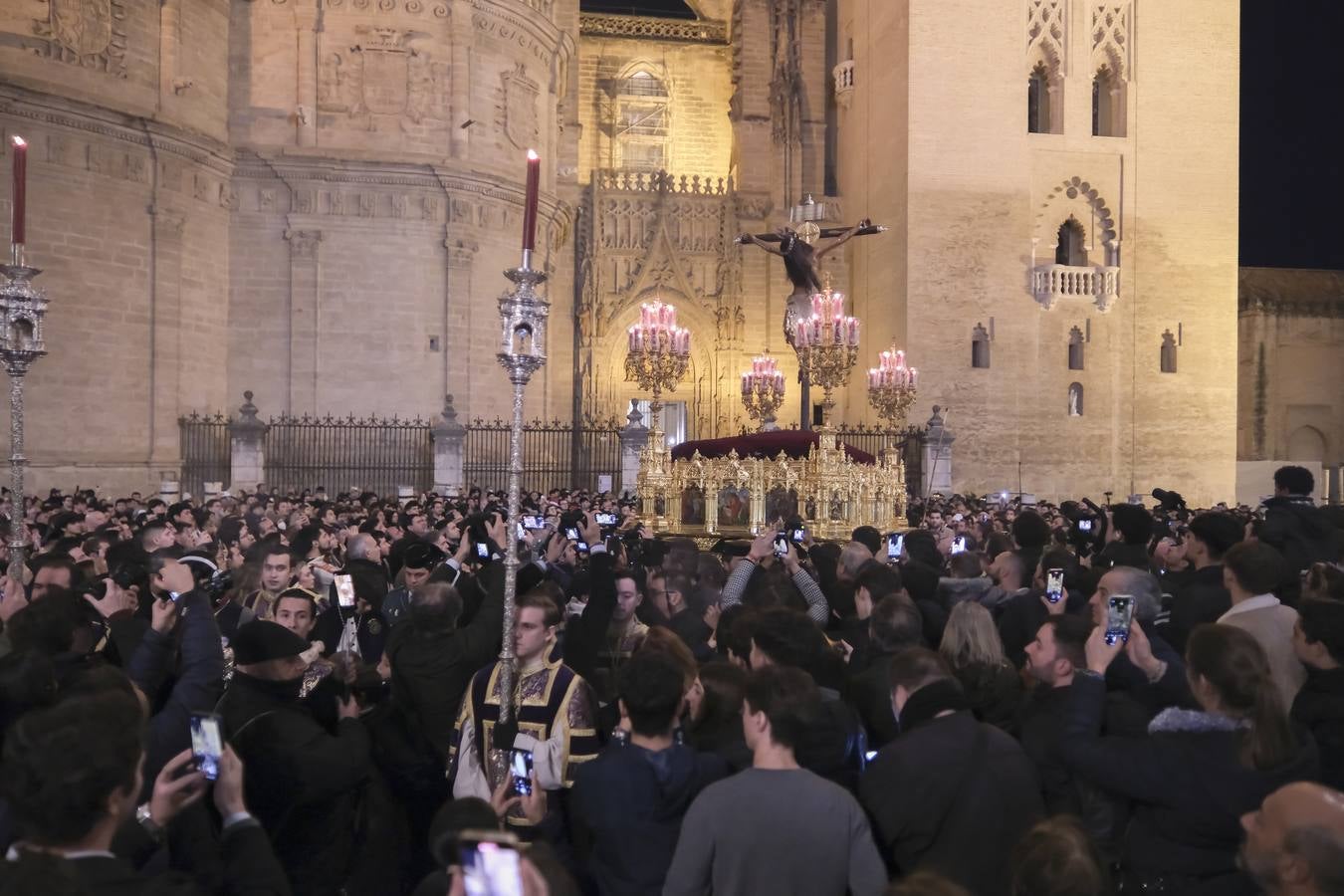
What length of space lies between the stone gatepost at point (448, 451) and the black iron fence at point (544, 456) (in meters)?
0.39

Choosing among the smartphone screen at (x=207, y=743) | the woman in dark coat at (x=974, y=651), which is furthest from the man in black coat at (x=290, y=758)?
the woman in dark coat at (x=974, y=651)

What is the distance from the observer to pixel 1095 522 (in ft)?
45.0

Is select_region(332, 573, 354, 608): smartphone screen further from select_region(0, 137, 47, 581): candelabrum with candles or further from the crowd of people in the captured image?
select_region(0, 137, 47, 581): candelabrum with candles

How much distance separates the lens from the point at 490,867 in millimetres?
2264

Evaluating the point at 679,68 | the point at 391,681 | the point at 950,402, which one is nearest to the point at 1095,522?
the point at 391,681

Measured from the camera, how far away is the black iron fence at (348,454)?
1082 inches

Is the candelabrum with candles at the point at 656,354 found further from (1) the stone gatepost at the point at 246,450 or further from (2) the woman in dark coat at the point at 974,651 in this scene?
(2) the woman in dark coat at the point at 974,651

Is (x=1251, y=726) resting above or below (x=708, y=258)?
below

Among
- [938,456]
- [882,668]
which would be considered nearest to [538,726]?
[882,668]

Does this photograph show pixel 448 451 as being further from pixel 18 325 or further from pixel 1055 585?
pixel 1055 585

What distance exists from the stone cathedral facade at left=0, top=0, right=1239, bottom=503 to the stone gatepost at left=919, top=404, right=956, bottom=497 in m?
2.01

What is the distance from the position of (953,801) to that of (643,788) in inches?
38.7

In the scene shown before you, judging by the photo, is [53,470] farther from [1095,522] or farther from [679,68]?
[679,68]

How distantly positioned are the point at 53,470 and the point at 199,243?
6.35 meters
